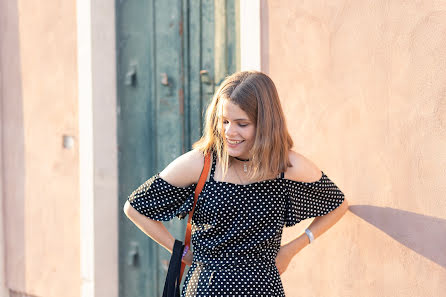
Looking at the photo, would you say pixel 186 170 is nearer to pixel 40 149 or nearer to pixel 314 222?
pixel 314 222

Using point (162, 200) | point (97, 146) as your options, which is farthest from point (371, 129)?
point (97, 146)

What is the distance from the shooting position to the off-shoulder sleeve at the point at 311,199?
318 centimetres

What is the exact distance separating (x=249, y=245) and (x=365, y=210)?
780 millimetres

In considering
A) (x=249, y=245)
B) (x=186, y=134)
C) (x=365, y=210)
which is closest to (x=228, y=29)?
(x=186, y=134)

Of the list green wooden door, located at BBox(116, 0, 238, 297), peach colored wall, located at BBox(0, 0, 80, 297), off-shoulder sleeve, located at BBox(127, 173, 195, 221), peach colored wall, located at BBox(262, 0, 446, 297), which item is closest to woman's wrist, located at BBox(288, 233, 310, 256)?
peach colored wall, located at BBox(262, 0, 446, 297)

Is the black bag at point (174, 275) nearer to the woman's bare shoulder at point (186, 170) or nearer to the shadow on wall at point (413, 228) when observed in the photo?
the woman's bare shoulder at point (186, 170)

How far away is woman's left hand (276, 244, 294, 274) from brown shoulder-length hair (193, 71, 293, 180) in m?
0.48

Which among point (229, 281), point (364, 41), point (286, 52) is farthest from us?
point (286, 52)

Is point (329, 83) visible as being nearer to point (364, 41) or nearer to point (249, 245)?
point (364, 41)

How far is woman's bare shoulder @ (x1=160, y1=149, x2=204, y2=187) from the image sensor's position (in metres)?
3.11

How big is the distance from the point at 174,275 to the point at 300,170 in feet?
2.52

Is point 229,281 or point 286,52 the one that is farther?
point 286,52

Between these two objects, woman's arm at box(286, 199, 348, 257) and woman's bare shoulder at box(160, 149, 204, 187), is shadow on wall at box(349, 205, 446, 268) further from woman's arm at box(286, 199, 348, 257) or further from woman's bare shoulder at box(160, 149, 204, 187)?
woman's bare shoulder at box(160, 149, 204, 187)

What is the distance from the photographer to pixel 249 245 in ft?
10.0
